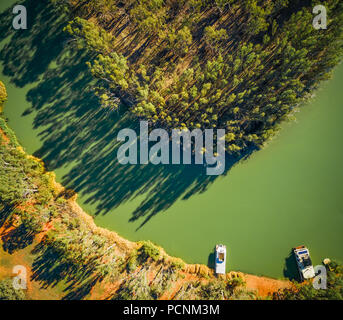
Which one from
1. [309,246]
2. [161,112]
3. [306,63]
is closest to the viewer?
[306,63]

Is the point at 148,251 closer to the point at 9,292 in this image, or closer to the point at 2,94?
the point at 9,292

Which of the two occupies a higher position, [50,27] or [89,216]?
[50,27]

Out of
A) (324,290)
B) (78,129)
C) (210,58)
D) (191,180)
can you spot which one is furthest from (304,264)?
(78,129)

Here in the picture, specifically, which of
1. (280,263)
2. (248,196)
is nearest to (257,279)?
(280,263)

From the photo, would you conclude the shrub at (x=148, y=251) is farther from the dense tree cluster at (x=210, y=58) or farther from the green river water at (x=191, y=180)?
the dense tree cluster at (x=210, y=58)

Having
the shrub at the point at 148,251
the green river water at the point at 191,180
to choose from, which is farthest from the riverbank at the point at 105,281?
the green river water at the point at 191,180

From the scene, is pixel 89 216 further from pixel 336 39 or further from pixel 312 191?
pixel 336 39
